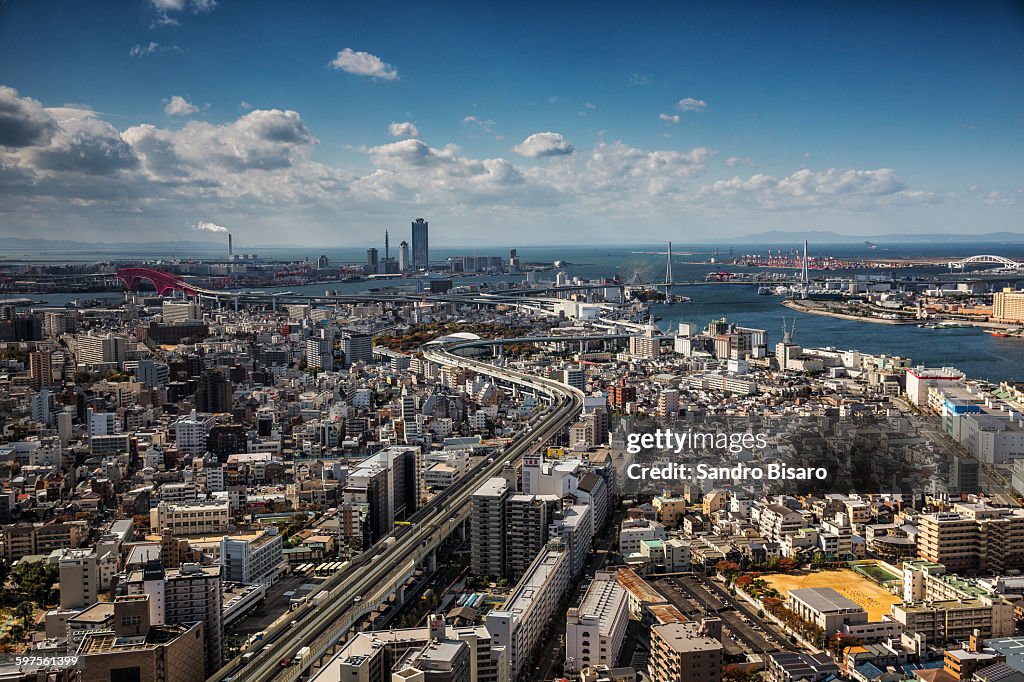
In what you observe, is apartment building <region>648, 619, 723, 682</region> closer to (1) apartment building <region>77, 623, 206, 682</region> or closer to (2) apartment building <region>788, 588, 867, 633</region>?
(2) apartment building <region>788, 588, 867, 633</region>

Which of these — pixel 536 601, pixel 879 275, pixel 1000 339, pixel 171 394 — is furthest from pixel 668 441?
pixel 879 275

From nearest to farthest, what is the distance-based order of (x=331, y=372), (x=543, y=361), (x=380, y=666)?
1. (x=380, y=666)
2. (x=331, y=372)
3. (x=543, y=361)

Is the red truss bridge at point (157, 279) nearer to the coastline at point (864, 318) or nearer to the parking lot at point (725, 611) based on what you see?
the coastline at point (864, 318)

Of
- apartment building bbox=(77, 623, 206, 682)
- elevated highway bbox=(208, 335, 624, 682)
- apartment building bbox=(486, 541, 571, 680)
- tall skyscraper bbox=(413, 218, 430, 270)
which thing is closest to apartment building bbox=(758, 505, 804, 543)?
apartment building bbox=(486, 541, 571, 680)

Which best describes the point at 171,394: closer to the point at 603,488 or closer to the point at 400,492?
the point at 400,492

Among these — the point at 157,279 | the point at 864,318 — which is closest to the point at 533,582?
the point at 864,318
